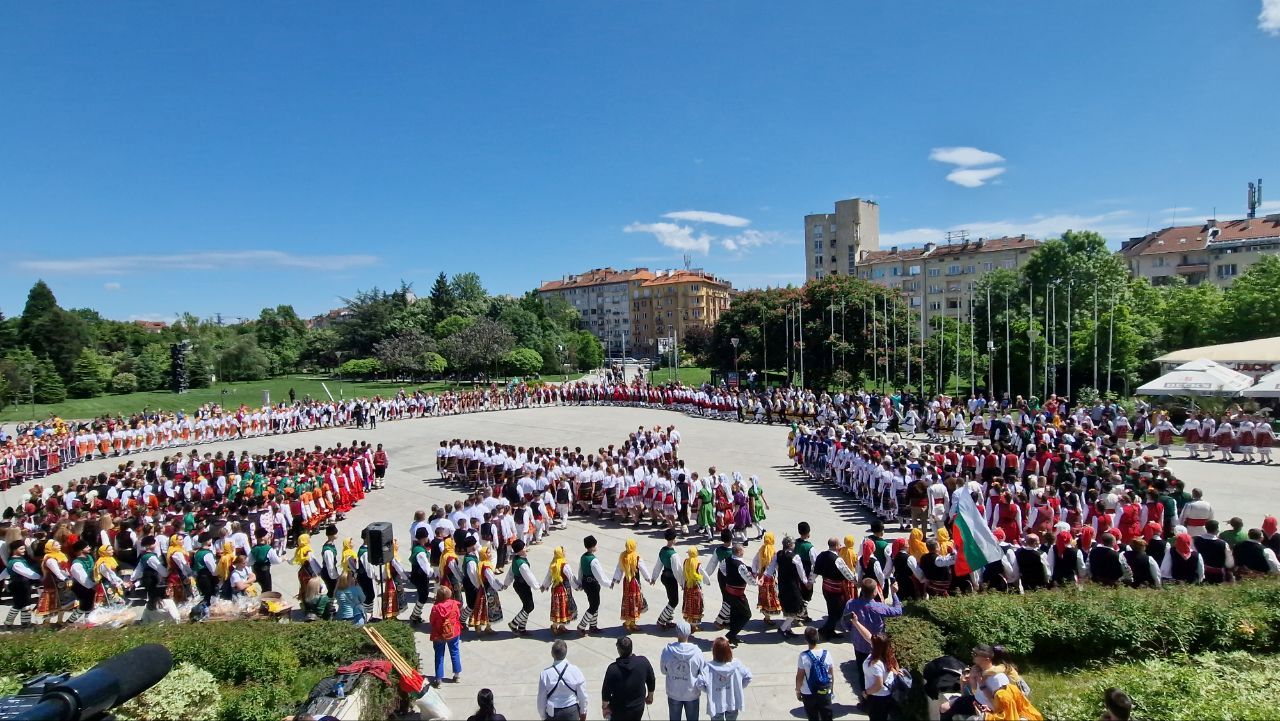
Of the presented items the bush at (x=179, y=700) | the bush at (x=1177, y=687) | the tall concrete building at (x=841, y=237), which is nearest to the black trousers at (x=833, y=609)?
the bush at (x=1177, y=687)

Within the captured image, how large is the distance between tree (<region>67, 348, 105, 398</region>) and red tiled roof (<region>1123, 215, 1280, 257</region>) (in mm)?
93123

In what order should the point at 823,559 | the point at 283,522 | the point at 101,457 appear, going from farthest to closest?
the point at 101,457 → the point at 283,522 → the point at 823,559

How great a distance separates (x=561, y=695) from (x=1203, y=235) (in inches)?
3273

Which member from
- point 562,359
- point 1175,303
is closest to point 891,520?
point 1175,303

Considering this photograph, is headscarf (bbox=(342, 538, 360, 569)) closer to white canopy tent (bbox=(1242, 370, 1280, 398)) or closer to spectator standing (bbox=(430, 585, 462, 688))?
spectator standing (bbox=(430, 585, 462, 688))

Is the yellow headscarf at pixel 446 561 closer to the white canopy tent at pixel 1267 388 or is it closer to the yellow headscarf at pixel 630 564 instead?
the yellow headscarf at pixel 630 564

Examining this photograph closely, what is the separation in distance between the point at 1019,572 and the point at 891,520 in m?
6.13

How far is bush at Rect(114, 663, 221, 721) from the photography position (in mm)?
7227

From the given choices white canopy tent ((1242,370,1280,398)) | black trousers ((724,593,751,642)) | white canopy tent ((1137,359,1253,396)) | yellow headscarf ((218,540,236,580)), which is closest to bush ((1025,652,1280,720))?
black trousers ((724,593,751,642))

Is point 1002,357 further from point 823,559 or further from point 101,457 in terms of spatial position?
point 101,457

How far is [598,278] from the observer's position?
125 m

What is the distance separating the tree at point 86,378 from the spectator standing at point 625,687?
210ft

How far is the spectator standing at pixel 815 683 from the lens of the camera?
22.2 feet

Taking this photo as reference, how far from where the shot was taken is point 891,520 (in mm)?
15711
